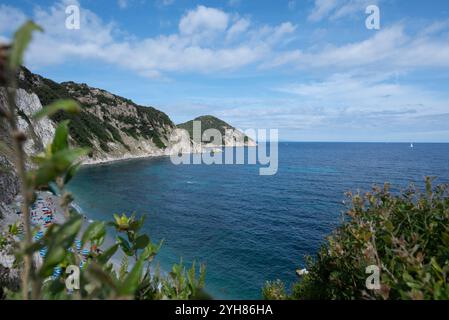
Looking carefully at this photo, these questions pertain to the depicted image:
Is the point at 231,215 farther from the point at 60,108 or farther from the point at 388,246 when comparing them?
the point at 60,108

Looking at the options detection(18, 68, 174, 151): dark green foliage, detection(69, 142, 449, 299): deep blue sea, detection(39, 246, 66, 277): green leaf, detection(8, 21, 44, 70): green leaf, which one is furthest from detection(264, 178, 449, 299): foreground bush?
detection(18, 68, 174, 151): dark green foliage

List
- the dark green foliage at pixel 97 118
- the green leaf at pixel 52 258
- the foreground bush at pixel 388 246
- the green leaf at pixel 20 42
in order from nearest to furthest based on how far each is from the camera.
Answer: the green leaf at pixel 20 42, the green leaf at pixel 52 258, the foreground bush at pixel 388 246, the dark green foliage at pixel 97 118

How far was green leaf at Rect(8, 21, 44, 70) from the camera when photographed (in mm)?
1250

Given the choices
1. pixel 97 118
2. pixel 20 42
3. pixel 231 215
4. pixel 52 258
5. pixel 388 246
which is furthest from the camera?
pixel 97 118

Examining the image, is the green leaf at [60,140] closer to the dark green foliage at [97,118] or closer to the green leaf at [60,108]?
the green leaf at [60,108]

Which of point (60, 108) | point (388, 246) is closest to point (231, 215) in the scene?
point (388, 246)

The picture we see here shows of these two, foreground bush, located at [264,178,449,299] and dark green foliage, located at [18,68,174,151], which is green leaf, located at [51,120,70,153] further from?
dark green foliage, located at [18,68,174,151]

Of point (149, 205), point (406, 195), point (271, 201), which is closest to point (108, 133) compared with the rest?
point (149, 205)

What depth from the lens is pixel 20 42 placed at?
1.27 m

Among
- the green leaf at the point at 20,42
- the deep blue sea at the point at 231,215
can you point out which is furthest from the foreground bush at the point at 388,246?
the deep blue sea at the point at 231,215

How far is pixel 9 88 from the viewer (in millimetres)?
1235

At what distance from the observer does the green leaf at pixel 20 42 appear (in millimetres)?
1250

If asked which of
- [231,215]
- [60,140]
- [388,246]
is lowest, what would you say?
[231,215]
